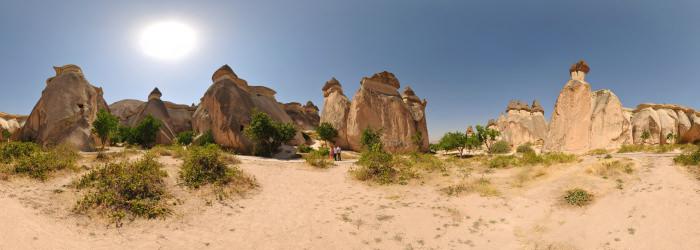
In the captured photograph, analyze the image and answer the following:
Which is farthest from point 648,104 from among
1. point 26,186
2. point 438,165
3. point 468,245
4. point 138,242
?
point 26,186

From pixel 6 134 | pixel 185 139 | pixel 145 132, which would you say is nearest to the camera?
pixel 185 139

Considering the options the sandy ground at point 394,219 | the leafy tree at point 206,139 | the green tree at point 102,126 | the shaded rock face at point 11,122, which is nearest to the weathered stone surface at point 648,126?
the sandy ground at point 394,219

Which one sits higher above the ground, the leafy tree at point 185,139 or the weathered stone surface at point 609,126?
the weathered stone surface at point 609,126

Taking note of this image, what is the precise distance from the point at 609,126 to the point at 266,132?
25616mm

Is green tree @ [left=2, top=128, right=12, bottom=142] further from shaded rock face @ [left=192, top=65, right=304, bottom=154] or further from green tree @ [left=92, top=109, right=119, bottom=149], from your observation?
shaded rock face @ [left=192, top=65, right=304, bottom=154]

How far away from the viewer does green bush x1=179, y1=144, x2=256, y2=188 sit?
8.36 meters

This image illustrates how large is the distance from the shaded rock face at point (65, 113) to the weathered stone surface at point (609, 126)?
35207 millimetres

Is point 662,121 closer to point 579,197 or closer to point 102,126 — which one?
point 579,197

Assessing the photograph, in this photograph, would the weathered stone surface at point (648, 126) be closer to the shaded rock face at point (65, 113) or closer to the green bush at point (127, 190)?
the green bush at point (127, 190)

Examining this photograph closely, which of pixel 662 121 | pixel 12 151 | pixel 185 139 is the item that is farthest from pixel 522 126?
pixel 12 151

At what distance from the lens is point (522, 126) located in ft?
122

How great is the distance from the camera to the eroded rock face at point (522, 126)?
36.3m

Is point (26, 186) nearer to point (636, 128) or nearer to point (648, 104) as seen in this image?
point (636, 128)

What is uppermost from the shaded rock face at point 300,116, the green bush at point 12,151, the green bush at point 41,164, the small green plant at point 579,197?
the shaded rock face at point 300,116
